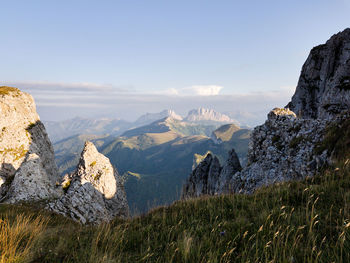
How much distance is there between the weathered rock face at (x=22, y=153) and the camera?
67.3 feet

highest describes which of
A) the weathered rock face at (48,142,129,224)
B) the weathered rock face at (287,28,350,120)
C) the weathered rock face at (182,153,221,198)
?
the weathered rock face at (287,28,350,120)

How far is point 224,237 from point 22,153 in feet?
103

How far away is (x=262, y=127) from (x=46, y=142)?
35.5m

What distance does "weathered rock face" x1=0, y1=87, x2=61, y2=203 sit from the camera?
67.3ft

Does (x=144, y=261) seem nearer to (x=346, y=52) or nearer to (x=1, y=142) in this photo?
(x=1, y=142)

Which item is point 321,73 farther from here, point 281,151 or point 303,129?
point 281,151

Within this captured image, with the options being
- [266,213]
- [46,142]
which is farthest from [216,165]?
[266,213]

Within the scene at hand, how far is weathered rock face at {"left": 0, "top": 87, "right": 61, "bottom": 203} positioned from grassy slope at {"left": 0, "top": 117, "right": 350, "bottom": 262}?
18302 millimetres

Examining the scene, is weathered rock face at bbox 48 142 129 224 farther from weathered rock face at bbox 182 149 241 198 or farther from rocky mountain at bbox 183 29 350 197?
weathered rock face at bbox 182 149 241 198

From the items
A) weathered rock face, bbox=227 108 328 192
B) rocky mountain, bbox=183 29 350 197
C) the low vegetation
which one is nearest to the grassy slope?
the low vegetation

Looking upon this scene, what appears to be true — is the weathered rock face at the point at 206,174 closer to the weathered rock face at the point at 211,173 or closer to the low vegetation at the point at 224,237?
the weathered rock face at the point at 211,173

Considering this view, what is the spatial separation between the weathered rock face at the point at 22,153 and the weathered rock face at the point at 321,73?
4316 cm

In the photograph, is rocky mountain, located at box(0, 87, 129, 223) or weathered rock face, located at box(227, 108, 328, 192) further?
rocky mountain, located at box(0, 87, 129, 223)

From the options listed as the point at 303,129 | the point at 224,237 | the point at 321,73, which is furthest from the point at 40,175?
the point at 321,73
